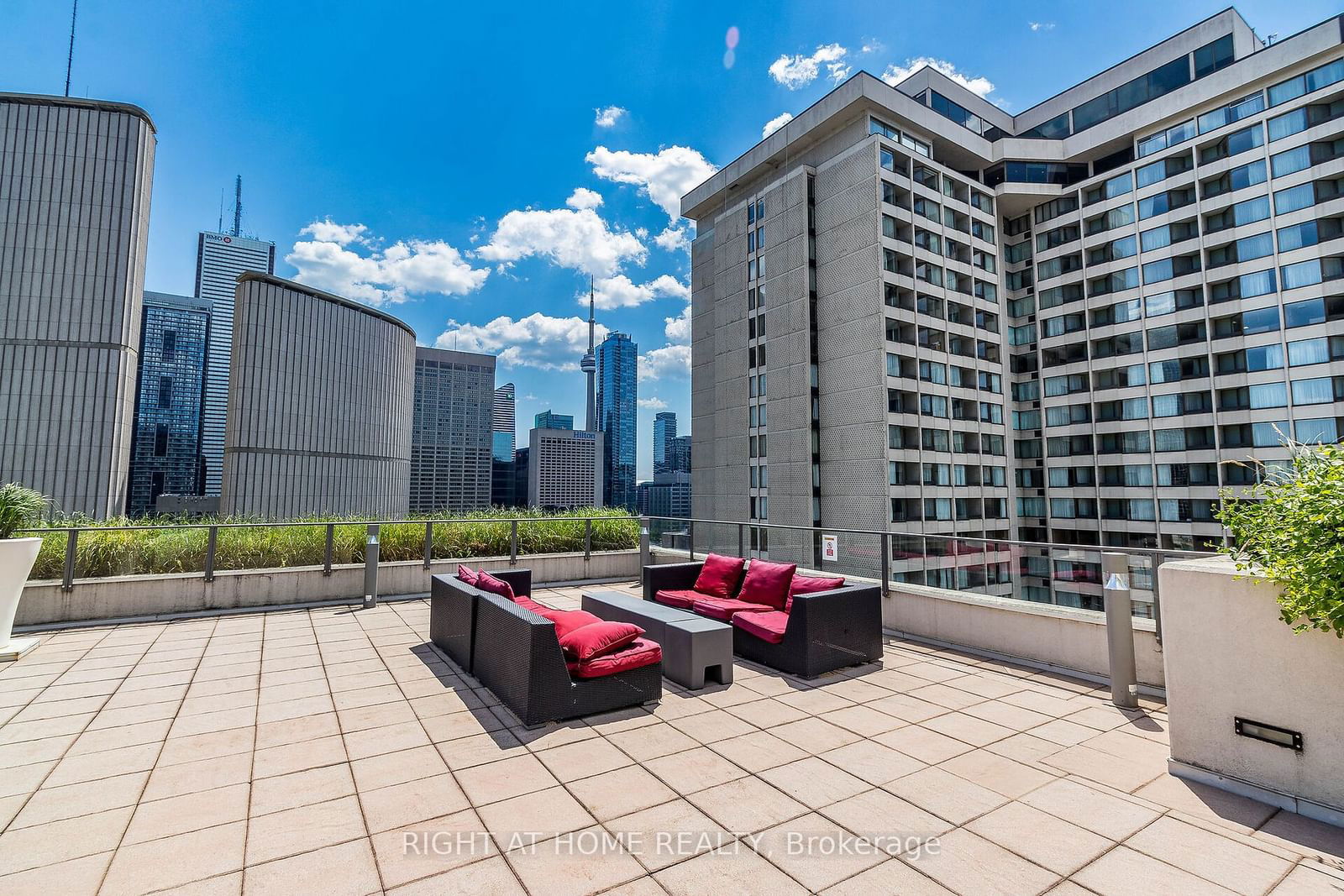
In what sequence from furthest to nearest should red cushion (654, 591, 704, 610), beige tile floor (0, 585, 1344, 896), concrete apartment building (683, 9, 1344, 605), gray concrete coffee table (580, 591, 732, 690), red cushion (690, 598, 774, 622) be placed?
1. concrete apartment building (683, 9, 1344, 605)
2. red cushion (654, 591, 704, 610)
3. red cushion (690, 598, 774, 622)
4. gray concrete coffee table (580, 591, 732, 690)
5. beige tile floor (0, 585, 1344, 896)

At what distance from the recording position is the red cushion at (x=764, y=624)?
5457 millimetres

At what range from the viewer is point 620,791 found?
315 cm

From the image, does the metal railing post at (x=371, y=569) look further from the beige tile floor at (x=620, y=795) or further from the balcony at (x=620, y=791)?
the beige tile floor at (x=620, y=795)

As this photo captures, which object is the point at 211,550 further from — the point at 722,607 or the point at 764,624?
the point at 764,624

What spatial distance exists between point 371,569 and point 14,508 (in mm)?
3693

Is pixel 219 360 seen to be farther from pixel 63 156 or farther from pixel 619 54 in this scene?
pixel 619 54

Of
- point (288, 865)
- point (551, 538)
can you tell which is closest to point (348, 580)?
point (551, 538)

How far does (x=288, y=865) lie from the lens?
8.12ft

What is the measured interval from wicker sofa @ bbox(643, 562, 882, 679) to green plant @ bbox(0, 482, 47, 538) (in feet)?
26.0

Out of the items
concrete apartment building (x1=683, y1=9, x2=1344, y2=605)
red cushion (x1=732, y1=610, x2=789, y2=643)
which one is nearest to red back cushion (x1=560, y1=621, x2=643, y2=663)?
red cushion (x1=732, y1=610, x2=789, y2=643)

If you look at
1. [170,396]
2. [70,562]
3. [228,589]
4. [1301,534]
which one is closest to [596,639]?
[1301,534]

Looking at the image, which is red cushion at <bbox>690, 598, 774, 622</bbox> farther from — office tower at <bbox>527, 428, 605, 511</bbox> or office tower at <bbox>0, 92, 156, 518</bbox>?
office tower at <bbox>527, 428, 605, 511</bbox>

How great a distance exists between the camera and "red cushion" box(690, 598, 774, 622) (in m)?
6.08

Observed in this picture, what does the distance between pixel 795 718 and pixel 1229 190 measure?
38543 millimetres
